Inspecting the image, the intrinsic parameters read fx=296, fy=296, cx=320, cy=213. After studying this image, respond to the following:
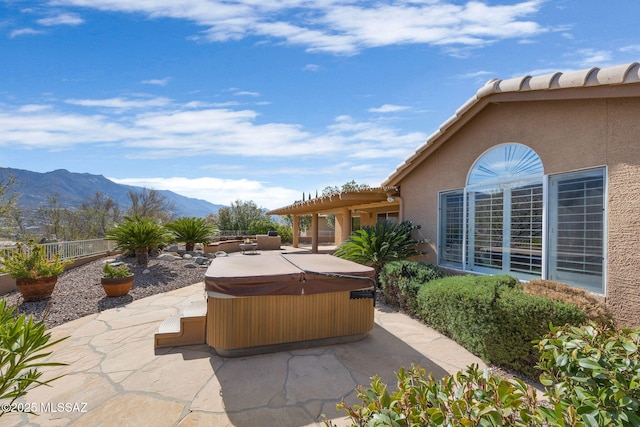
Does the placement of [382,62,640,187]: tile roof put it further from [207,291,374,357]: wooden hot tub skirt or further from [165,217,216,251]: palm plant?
[165,217,216,251]: palm plant

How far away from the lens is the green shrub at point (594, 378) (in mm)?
1416

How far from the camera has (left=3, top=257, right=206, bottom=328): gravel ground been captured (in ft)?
24.5

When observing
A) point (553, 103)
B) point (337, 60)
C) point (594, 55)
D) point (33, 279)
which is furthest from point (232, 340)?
point (337, 60)

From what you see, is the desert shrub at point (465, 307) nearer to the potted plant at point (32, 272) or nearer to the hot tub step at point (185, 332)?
the hot tub step at point (185, 332)

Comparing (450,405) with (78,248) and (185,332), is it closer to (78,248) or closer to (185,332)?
(185,332)

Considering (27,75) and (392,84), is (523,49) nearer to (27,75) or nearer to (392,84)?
(392,84)

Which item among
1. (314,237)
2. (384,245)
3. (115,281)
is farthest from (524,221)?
(314,237)

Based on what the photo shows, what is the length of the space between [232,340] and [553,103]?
763cm

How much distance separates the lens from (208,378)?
4.41 meters

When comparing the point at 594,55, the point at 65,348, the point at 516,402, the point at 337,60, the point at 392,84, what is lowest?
the point at 65,348

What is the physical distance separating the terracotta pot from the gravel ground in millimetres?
156

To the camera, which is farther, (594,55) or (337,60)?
(337,60)

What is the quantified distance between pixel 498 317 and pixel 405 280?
9.30 feet

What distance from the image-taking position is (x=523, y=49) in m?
7.71
